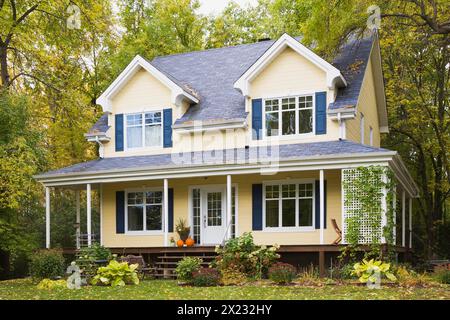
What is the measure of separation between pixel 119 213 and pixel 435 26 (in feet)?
39.8

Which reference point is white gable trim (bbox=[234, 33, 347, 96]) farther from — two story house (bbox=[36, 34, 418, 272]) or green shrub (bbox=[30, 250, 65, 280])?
green shrub (bbox=[30, 250, 65, 280])

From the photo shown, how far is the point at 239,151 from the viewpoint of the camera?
19.7 metres

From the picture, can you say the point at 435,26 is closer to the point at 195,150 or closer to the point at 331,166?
the point at 331,166

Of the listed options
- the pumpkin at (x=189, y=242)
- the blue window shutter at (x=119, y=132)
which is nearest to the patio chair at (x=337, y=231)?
the pumpkin at (x=189, y=242)

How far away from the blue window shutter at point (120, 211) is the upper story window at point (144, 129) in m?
1.81

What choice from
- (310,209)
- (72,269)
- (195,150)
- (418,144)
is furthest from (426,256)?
(72,269)

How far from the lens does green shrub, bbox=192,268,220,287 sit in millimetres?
15323

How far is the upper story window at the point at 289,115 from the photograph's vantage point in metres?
19.6

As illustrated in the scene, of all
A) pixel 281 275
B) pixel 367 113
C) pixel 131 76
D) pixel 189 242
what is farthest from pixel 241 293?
pixel 131 76

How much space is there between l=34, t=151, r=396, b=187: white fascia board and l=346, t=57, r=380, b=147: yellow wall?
7.81 feet

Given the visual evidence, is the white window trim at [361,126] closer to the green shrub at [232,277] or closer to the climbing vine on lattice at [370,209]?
the climbing vine on lattice at [370,209]

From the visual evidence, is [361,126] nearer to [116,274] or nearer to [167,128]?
[167,128]

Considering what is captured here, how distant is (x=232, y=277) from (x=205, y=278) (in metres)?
0.89
